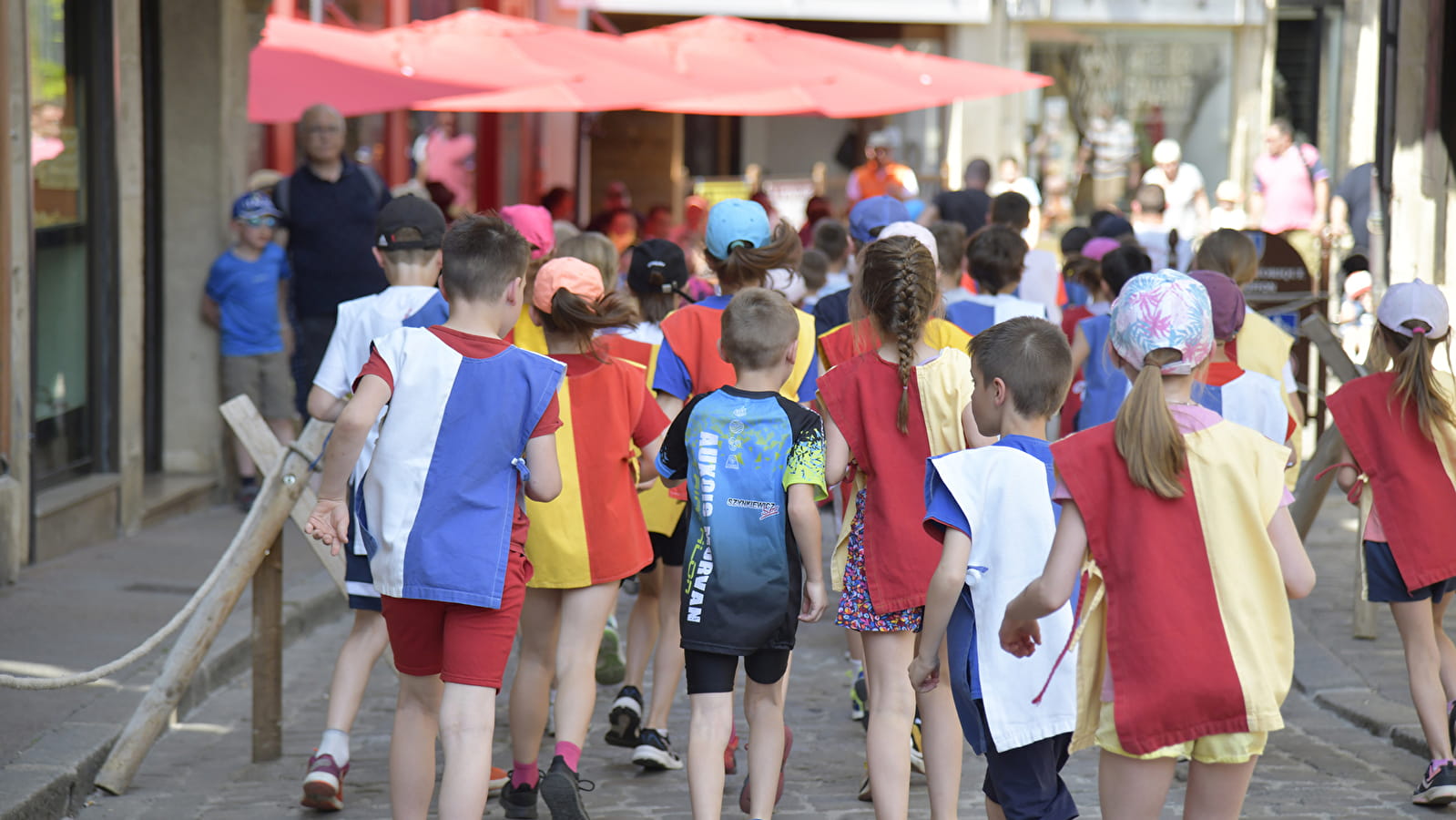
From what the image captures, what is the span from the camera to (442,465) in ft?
14.3

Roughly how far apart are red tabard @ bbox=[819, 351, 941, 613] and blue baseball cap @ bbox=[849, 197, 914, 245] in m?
2.15

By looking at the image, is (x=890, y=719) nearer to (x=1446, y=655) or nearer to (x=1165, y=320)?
(x=1165, y=320)

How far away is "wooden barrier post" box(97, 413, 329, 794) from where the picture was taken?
18.2ft

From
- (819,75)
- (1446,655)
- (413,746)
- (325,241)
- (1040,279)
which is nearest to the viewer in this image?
(413,746)

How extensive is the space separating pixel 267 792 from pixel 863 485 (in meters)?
2.15

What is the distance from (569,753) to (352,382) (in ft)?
4.01

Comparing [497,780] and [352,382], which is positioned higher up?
[352,382]

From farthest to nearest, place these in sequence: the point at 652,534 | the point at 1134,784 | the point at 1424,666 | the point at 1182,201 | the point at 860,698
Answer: the point at 1182,201
the point at 860,698
the point at 652,534
the point at 1424,666
the point at 1134,784

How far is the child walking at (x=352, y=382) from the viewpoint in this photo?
5324mm

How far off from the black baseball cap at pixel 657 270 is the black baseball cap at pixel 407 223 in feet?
2.97

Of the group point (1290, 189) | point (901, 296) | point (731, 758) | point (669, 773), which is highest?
point (1290, 189)

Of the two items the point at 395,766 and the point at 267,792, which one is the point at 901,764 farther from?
the point at 267,792

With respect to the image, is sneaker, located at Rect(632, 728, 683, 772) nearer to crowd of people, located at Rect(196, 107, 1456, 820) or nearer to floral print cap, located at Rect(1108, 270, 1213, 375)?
crowd of people, located at Rect(196, 107, 1456, 820)

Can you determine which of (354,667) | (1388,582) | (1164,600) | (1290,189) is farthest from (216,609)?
(1290,189)
